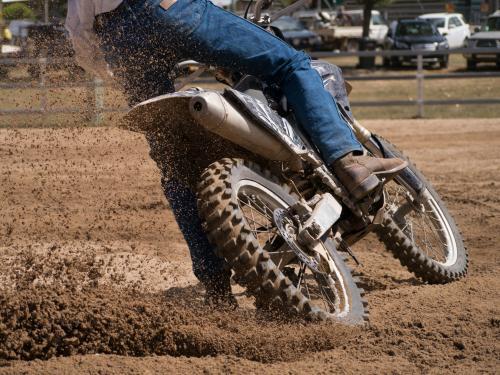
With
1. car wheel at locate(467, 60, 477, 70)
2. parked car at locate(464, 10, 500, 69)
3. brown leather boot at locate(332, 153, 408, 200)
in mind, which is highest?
brown leather boot at locate(332, 153, 408, 200)

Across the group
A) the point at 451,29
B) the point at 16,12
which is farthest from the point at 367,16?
the point at 16,12

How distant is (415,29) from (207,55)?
99.7 feet

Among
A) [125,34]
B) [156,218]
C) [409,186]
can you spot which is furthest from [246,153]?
[156,218]

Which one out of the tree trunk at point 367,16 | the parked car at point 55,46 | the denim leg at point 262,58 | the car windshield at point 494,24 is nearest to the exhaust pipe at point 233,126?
the denim leg at point 262,58

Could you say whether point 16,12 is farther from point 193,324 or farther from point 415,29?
point 415,29

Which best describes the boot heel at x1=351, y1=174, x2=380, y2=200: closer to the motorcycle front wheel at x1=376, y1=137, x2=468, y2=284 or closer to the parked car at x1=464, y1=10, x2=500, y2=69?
the motorcycle front wheel at x1=376, y1=137, x2=468, y2=284

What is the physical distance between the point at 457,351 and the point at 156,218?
371 centimetres

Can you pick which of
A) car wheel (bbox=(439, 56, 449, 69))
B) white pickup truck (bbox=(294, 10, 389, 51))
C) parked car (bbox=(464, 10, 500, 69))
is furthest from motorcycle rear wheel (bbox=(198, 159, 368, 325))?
white pickup truck (bbox=(294, 10, 389, 51))

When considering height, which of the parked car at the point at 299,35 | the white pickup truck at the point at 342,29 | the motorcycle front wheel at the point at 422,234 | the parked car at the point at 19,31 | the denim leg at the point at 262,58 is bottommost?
the white pickup truck at the point at 342,29

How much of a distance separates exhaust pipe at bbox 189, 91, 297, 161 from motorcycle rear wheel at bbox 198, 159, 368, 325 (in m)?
0.09

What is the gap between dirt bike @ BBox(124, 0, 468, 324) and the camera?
359 cm

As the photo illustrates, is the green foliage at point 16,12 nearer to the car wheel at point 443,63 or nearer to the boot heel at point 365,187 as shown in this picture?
the boot heel at point 365,187

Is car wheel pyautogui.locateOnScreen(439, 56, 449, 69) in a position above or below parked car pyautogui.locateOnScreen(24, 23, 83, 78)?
below

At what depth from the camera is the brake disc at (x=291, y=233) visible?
12.6ft
